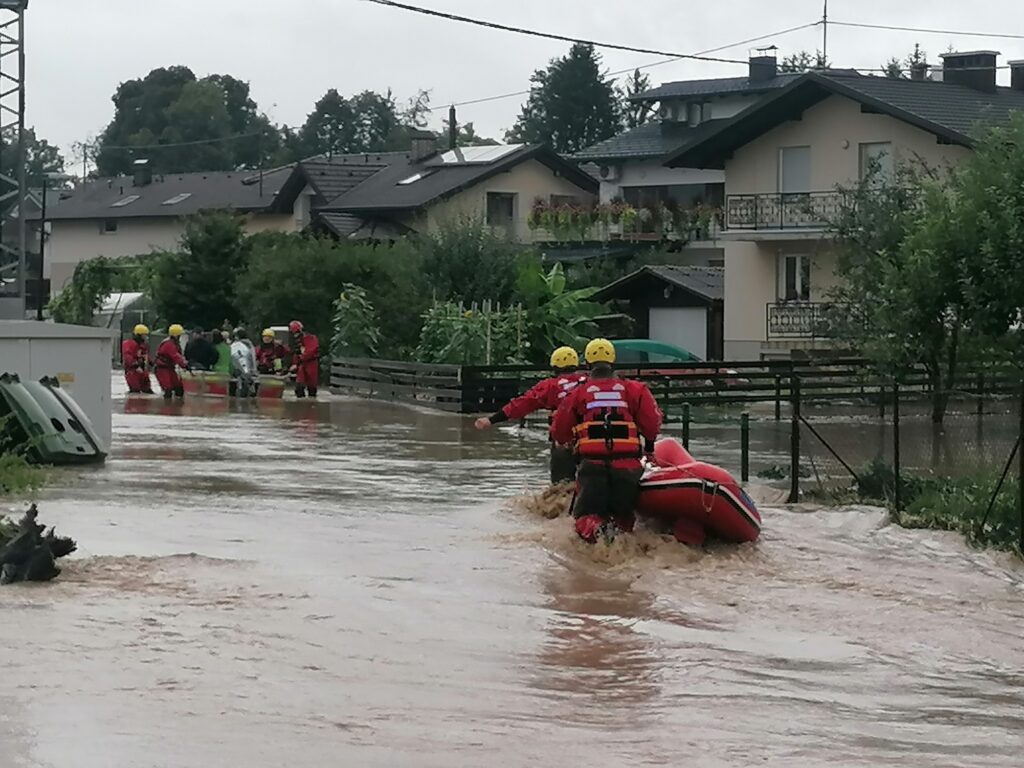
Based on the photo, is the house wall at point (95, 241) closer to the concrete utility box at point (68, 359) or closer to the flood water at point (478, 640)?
the concrete utility box at point (68, 359)

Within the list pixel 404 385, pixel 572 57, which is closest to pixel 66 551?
pixel 404 385

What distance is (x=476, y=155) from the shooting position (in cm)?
6894

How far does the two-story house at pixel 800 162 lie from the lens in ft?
136

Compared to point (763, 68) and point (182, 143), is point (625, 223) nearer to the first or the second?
point (763, 68)

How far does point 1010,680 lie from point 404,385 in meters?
24.8

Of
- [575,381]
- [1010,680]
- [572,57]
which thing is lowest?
[1010,680]

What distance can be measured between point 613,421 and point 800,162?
95.4 ft

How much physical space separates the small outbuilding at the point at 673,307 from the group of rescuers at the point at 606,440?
101ft

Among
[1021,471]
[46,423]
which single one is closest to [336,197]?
[46,423]

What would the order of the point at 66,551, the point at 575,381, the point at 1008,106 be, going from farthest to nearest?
the point at 1008,106 → the point at 575,381 → the point at 66,551

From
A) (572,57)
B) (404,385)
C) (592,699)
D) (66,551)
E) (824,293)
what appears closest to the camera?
(592,699)

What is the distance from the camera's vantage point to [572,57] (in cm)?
10369

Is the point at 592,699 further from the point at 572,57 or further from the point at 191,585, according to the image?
the point at 572,57

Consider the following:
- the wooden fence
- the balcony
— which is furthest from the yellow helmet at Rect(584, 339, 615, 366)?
the balcony
